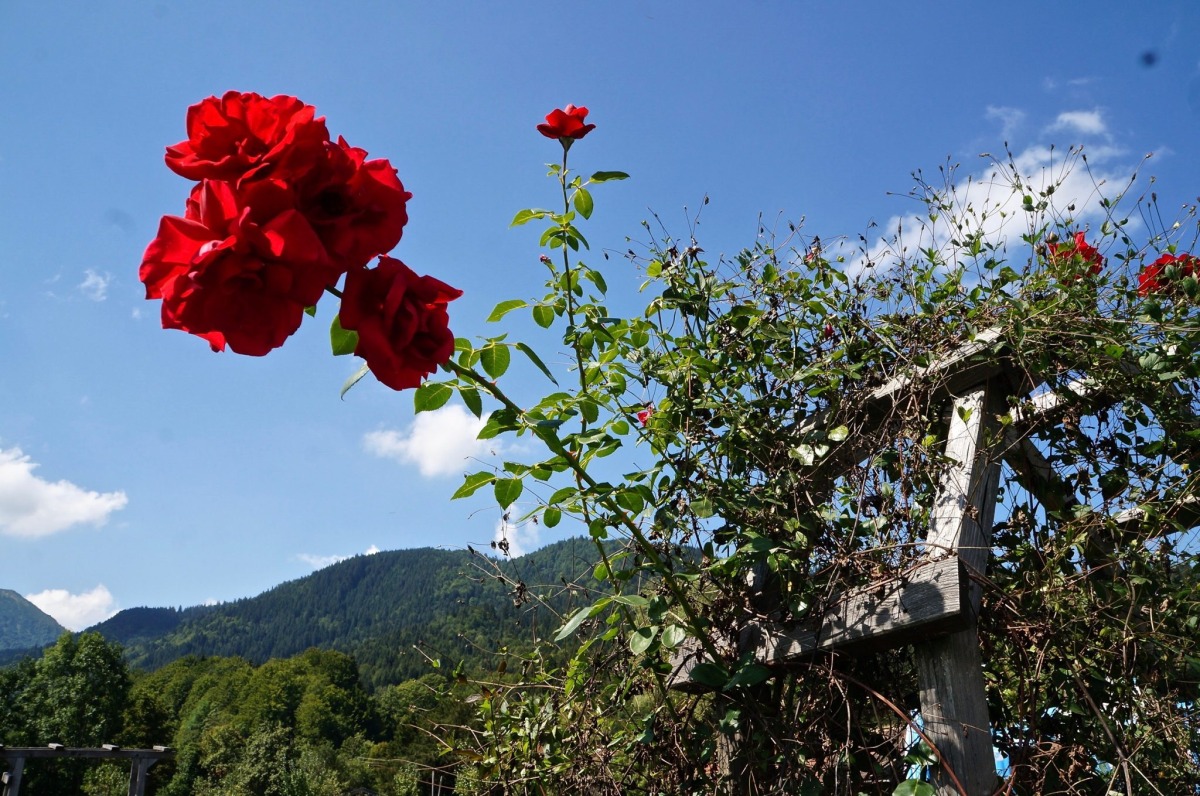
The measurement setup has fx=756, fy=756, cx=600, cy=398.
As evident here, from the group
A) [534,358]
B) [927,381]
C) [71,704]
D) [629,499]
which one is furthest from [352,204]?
[71,704]

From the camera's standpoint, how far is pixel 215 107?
761 mm

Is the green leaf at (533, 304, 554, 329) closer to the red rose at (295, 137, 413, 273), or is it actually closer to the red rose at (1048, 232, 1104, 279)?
the red rose at (295, 137, 413, 273)

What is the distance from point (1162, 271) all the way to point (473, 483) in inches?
71.5

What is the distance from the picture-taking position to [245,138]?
762mm

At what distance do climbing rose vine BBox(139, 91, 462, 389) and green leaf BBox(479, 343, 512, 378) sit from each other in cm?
39

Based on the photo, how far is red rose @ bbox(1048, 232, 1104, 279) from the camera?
6.32 ft

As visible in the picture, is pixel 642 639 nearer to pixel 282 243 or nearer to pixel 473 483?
pixel 473 483

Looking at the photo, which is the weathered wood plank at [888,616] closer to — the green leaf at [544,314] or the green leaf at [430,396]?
the green leaf at [544,314]

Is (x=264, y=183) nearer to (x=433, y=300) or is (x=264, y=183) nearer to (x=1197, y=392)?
(x=433, y=300)

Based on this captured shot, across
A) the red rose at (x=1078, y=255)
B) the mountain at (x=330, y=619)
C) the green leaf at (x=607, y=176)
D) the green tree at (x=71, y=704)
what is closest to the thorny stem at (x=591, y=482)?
the green leaf at (x=607, y=176)

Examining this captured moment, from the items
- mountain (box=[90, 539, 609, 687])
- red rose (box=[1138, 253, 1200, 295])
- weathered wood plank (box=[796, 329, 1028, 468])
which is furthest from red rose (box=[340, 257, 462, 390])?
mountain (box=[90, 539, 609, 687])

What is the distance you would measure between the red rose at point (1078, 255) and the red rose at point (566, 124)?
50.1 inches

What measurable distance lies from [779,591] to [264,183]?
147 cm

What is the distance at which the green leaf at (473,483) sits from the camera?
1.41 m
